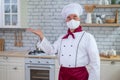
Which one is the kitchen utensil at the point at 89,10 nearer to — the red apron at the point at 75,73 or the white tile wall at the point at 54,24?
the white tile wall at the point at 54,24

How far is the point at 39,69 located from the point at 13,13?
3.78 feet

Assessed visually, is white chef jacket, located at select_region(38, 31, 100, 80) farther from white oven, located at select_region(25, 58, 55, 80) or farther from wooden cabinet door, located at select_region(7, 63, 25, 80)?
wooden cabinet door, located at select_region(7, 63, 25, 80)

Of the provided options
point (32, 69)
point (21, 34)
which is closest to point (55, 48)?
point (32, 69)

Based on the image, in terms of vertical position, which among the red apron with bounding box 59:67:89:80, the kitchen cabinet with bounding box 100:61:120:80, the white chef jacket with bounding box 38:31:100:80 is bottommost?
the kitchen cabinet with bounding box 100:61:120:80

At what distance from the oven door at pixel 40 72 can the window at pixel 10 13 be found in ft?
2.81

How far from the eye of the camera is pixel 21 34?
3.96m

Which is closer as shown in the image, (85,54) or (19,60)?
(85,54)

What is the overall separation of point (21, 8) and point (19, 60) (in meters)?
0.93

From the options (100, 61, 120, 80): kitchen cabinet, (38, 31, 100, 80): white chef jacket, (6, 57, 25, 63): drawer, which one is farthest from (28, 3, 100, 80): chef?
(6, 57, 25, 63): drawer

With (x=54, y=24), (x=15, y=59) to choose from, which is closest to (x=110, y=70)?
(x=54, y=24)

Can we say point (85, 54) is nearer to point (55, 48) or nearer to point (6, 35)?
point (55, 48)

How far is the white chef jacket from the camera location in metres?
1.74

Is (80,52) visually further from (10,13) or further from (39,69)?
(10,13)

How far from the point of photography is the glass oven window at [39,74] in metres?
3.39
